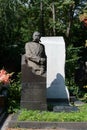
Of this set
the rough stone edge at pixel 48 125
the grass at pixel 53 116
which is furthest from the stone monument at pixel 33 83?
the rough stone edge at pixel 48 125

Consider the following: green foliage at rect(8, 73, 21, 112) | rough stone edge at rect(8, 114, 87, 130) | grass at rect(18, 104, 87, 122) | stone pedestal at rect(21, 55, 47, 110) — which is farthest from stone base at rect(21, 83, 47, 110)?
rough stone edge at rect(8, 114, 87, 130)

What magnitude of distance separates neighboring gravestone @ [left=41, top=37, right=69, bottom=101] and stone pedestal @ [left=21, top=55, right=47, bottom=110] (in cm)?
266

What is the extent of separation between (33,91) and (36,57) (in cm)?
108

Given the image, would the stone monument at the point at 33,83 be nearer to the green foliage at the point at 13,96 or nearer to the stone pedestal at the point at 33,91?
the stone pedestal at the point at 33,91

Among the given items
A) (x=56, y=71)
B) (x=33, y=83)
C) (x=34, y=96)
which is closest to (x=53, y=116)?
(x=34, y=96)

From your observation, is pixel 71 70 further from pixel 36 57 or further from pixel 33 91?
pixel 33 91

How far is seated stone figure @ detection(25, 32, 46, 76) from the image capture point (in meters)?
11.5

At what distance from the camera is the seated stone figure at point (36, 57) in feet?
37.7

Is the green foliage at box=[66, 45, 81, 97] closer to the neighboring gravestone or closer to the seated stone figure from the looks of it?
the neighboring gravestone

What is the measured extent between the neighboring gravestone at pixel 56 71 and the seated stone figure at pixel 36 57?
2.28 meters

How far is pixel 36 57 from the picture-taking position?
38.4 feet

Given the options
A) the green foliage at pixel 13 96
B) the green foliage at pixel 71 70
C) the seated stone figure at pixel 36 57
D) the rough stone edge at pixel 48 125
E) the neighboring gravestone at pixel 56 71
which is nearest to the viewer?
the rough stone edge at pixel 48 125

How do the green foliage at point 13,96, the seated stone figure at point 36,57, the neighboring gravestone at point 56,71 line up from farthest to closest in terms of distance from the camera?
the neighboring gravestone at point 56,71
the green foliage at point 13,96
the seated stone figure at point 36,57

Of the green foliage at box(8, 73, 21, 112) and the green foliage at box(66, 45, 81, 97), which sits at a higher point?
the green foliage at box(8, 73, 21, 112)
